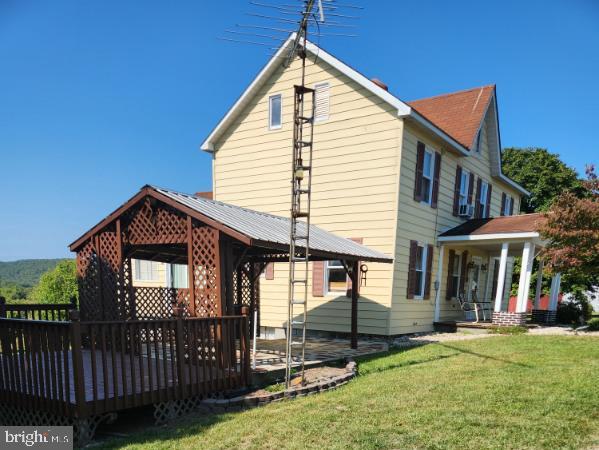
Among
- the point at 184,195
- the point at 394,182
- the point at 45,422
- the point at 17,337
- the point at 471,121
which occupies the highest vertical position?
→ the point at 471,121

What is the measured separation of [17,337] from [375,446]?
4798 mm

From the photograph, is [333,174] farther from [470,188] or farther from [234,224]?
Answer: [234,224]

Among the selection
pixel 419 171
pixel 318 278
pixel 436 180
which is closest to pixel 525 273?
pixel 436 180

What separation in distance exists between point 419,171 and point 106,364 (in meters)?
10.1

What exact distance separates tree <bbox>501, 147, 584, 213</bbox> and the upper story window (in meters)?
12.1

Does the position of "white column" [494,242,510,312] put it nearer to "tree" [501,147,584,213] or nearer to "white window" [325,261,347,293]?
"white window" [325,261,347,293]

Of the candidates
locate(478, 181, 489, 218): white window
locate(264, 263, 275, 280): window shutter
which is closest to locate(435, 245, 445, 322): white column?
locate(478, 181, 489, 218): white window

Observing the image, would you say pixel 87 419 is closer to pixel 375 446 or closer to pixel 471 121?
pixel 375 446

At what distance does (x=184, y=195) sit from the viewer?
25.7 feet

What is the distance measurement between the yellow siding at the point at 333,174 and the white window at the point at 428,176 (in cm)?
174

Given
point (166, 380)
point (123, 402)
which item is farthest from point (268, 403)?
point (123, 402)

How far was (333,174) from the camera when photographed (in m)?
12.9

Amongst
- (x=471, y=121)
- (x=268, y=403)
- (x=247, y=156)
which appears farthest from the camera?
(x=471, y=121)

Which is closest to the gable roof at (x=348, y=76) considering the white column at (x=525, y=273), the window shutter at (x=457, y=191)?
the window shutter at (x=457, y=191)
